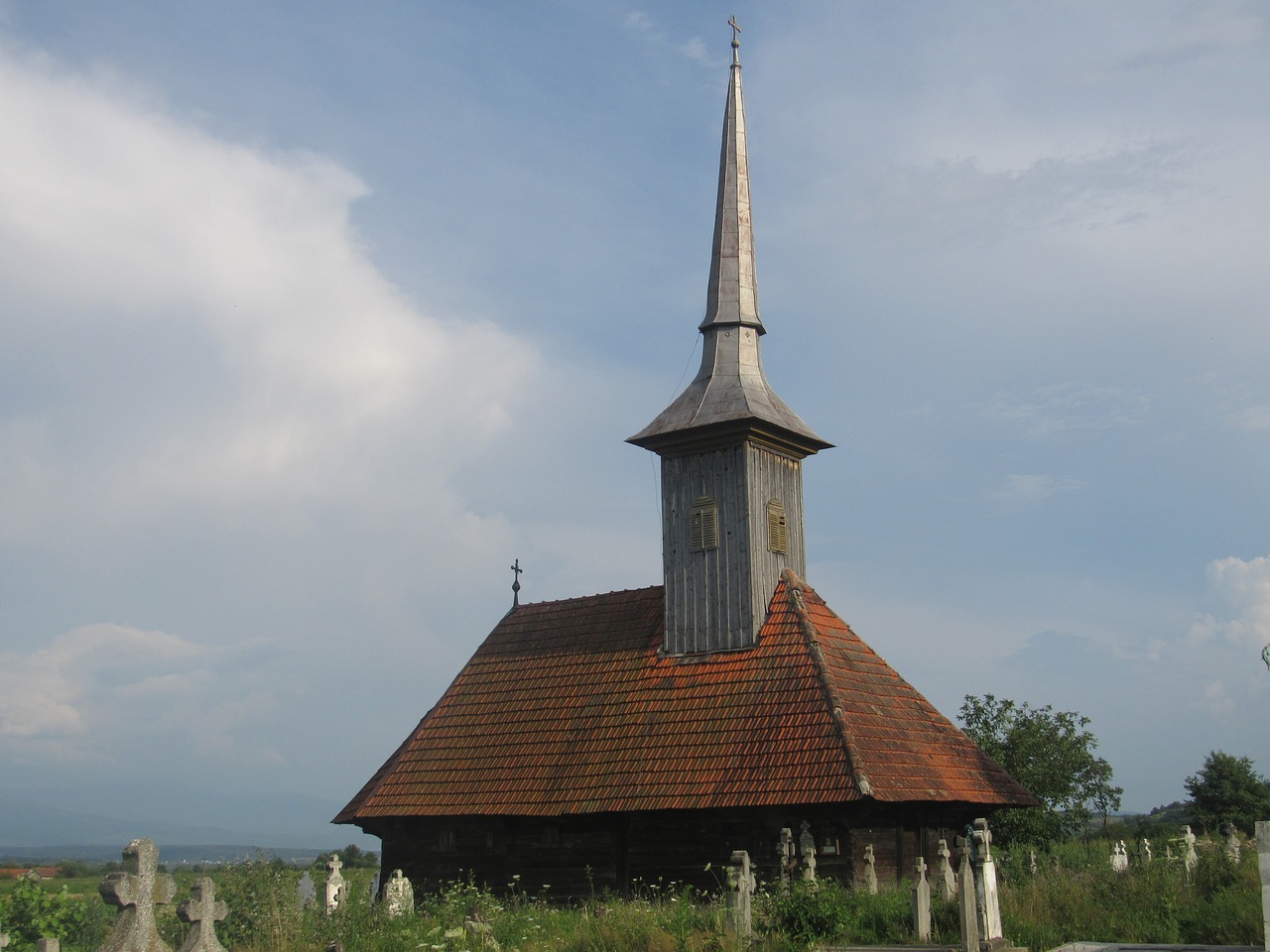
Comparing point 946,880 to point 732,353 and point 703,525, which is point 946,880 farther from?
point 732,353

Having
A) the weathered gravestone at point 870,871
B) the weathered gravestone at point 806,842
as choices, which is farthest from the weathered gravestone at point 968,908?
the weathered gravestone at point 870,871

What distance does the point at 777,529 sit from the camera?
24.5 meters

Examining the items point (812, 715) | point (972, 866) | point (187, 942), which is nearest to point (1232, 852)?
point (972, 866)

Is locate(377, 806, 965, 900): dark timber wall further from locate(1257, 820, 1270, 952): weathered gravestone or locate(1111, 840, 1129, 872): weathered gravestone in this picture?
locate(1257, 820, 1270, 952): weathered gravestone

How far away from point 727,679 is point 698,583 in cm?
220

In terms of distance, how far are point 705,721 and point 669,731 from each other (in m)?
0.70

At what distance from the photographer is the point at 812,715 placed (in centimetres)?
A: 2064

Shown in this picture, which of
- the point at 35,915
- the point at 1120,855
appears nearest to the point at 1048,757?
the point at 1120,855

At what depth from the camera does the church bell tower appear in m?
23.7

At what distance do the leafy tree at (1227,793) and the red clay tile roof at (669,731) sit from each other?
19.2 metres

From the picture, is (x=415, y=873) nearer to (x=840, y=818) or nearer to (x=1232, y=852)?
(x=840, y=818)

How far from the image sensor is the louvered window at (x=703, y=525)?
2411cm

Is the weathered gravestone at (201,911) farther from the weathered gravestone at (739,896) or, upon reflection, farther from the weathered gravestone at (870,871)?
the weathered gravestone at (870,871)

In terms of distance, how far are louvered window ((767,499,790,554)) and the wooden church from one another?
0.15 feet
